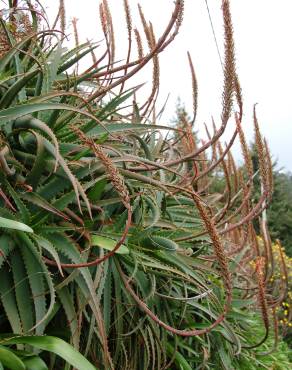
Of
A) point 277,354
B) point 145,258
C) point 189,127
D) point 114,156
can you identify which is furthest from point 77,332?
point 277,354

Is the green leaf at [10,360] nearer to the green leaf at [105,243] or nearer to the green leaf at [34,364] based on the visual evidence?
the green leaf at [34,364]

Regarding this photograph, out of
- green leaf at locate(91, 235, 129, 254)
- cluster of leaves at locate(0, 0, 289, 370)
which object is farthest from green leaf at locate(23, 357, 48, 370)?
green leaf at locate(91, 235, 129, 254)

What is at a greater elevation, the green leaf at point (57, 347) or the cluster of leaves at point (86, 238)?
the cluster of leaves at point (86, 238)

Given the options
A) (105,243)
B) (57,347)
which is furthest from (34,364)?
(105,243)

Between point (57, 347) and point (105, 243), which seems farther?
point (105, 243)

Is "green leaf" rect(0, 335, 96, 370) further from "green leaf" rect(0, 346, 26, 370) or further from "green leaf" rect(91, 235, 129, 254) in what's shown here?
"green leaf" rect(91, 235, 129, 254)

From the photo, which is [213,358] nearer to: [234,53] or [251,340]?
[251,340]

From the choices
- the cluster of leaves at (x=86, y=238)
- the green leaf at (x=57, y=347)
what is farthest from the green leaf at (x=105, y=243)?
the green leaf at (x=57, y=347)

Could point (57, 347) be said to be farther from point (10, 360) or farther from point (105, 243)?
point (105, 243)

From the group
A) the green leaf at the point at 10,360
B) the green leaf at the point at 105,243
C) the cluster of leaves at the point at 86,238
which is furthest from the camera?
the green leaf at the point at 105,243

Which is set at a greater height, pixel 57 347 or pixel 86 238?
pixel 86 238

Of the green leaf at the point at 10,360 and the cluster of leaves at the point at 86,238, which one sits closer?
the green leaf at the point at 10,360

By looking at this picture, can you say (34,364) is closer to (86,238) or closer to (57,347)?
(57,347)

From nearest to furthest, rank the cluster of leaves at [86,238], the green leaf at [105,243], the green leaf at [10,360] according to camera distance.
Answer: the green leaf at [10,360]
the cluster of leaves at [86,238]
the green leaf at [105,243]
